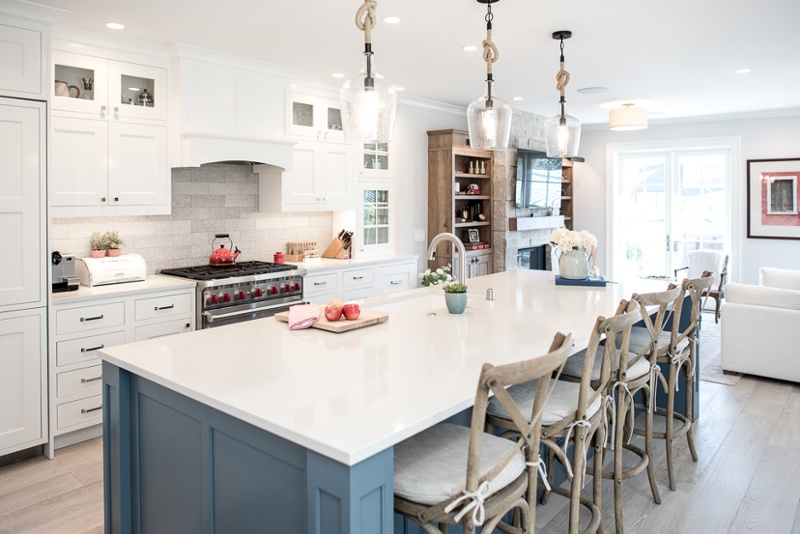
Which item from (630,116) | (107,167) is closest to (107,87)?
(107,167)

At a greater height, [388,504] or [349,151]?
[349,151]

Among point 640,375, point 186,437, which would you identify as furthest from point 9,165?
point 640,375

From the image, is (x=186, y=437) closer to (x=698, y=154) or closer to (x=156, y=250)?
(x=156, y=250)

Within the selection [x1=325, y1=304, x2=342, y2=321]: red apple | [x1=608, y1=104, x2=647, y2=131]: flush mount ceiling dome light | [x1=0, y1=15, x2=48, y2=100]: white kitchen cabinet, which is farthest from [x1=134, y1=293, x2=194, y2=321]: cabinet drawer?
[x1=608, y1=104, x2=647, y2=131]: flush mount ceiling dome light

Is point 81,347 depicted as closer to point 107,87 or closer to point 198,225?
point 198,225

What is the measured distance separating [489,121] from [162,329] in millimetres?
2637

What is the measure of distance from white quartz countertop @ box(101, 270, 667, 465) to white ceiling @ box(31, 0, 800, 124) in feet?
5.88

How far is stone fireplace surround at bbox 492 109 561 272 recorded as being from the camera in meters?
7.26

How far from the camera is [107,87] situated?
4.04 metres

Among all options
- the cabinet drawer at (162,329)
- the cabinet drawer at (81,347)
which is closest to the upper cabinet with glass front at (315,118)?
the cabinet drawer at (162,329)

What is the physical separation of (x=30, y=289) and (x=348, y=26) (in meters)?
2.51

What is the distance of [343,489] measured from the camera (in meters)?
1.39

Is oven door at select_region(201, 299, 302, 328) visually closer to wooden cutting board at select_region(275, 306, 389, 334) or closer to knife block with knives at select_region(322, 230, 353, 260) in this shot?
knife block with knives at select_region(322, 230, 353, 260)

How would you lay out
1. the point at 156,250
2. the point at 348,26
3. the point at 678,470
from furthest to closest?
the point at 156,250 < the point at 348,26 < the point at 678,470
